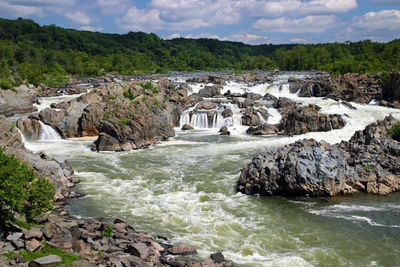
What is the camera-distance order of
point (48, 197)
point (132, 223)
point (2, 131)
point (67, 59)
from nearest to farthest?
point (48, 197) → point (132, 223) → point (2, 131) → point (67, 59)

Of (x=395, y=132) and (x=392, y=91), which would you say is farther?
(x=392, y=91)

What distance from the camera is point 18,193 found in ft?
44.4

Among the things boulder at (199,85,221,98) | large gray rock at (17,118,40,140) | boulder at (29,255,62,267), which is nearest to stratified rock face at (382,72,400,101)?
boulder at (199,85,221,98)

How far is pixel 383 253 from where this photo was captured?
16.3 meters

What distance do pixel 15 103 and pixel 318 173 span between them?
41.0 m

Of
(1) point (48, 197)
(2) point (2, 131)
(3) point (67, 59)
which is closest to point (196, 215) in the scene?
(1) point (48, 197)

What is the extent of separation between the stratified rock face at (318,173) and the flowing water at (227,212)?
75 centimetres

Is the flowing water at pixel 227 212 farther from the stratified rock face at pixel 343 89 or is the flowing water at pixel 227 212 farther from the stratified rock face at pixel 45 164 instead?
the stratified rock face at pixel 343 89

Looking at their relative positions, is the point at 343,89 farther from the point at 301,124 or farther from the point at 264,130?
the point at 264,130

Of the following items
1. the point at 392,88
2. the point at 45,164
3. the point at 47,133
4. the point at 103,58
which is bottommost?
the point at 45,164

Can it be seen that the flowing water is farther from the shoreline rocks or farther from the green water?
the shoreline rocks

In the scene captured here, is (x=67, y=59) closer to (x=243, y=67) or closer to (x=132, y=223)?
(x=243, y=67)

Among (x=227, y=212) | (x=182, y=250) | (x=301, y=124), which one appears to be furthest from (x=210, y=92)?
(x=182, y=250)

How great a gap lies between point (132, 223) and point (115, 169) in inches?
429
